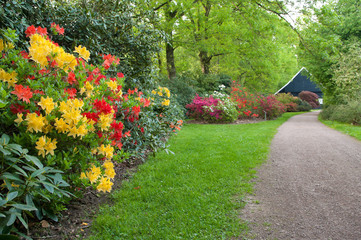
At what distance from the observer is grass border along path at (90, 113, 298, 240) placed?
8.64ft

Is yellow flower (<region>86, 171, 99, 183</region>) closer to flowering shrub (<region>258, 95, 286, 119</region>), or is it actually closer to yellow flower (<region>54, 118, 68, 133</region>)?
yellow flower (<region>54, 118, 68, 133</region>)

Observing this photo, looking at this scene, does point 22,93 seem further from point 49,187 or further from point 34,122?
point 49,187

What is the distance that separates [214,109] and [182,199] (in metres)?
9.53

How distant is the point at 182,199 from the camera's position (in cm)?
332

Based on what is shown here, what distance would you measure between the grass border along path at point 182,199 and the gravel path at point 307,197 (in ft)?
0.80

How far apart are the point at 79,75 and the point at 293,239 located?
2.85 metres

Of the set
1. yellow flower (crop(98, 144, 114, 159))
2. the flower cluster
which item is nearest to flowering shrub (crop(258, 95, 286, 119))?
the flower cluster

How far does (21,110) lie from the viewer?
2.17m

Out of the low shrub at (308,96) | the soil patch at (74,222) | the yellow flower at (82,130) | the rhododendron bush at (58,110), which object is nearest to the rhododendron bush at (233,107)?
the soil patch at (74,222)

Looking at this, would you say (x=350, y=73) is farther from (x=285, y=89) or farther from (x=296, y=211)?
(x=285, y=89)

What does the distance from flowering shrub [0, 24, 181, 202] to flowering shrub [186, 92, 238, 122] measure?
31.8 ft

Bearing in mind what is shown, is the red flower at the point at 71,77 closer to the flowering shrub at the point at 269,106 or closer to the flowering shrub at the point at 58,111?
the flowering shrub at the point at 58,111

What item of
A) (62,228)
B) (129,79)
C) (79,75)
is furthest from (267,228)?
(129,79)

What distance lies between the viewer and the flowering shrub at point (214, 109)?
12594 millimetres
